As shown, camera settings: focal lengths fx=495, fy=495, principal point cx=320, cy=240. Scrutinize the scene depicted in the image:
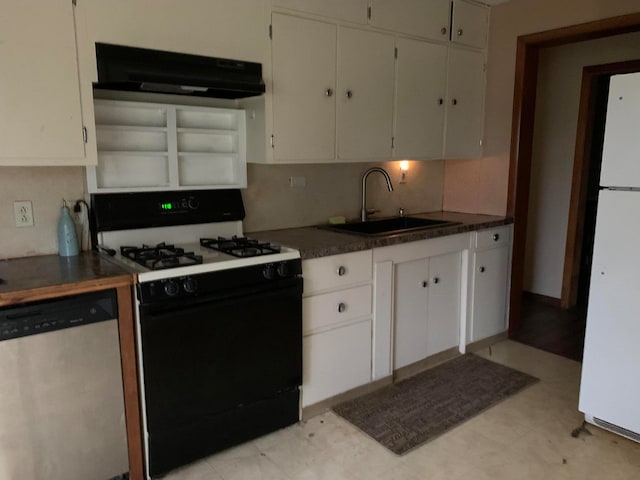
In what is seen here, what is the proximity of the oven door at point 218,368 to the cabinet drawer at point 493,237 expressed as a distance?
5.21 ft

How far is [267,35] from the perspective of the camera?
251 centimetres

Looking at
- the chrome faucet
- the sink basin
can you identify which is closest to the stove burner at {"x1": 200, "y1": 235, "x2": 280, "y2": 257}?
the sink basin

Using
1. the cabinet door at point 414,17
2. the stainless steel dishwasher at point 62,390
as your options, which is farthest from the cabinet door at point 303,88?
the stainless steel dishwasher at point 62,390

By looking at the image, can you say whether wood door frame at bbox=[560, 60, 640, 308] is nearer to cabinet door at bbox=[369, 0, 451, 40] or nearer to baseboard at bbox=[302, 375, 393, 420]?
cabinet door at bbox=[369, 0, 451, 40]

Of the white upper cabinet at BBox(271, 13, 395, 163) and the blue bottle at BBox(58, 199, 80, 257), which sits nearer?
the blue bottle at BBox(58, 199, 80, 257)

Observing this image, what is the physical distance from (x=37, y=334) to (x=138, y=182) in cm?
94

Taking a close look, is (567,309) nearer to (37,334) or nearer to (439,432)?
(439,432)

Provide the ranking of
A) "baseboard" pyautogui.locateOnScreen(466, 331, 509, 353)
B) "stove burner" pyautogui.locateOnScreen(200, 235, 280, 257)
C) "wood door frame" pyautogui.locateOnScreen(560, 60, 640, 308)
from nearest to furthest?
"stove burner" pyautogui.locateOnScreen(200, 235, 280, 257), "baseboard" pyautogui.locateOnScreen(466, 331, 509, 353), "wood door frame" pyautogui.locateOnScreen(560, 60, 640, 308)

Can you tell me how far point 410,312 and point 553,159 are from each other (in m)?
2.49

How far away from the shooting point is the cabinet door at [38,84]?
74.0 inches

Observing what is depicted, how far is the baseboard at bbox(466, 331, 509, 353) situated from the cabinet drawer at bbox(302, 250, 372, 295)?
1253mm

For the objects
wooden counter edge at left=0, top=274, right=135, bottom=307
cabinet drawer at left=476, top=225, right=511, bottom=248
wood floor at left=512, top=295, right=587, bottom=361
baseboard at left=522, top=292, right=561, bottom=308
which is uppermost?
wooden counter edge at left=0, top=274, right=135, bottom=307

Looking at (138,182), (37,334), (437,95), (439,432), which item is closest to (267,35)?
(138,182)

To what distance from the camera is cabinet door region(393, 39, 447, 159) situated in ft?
10.4
